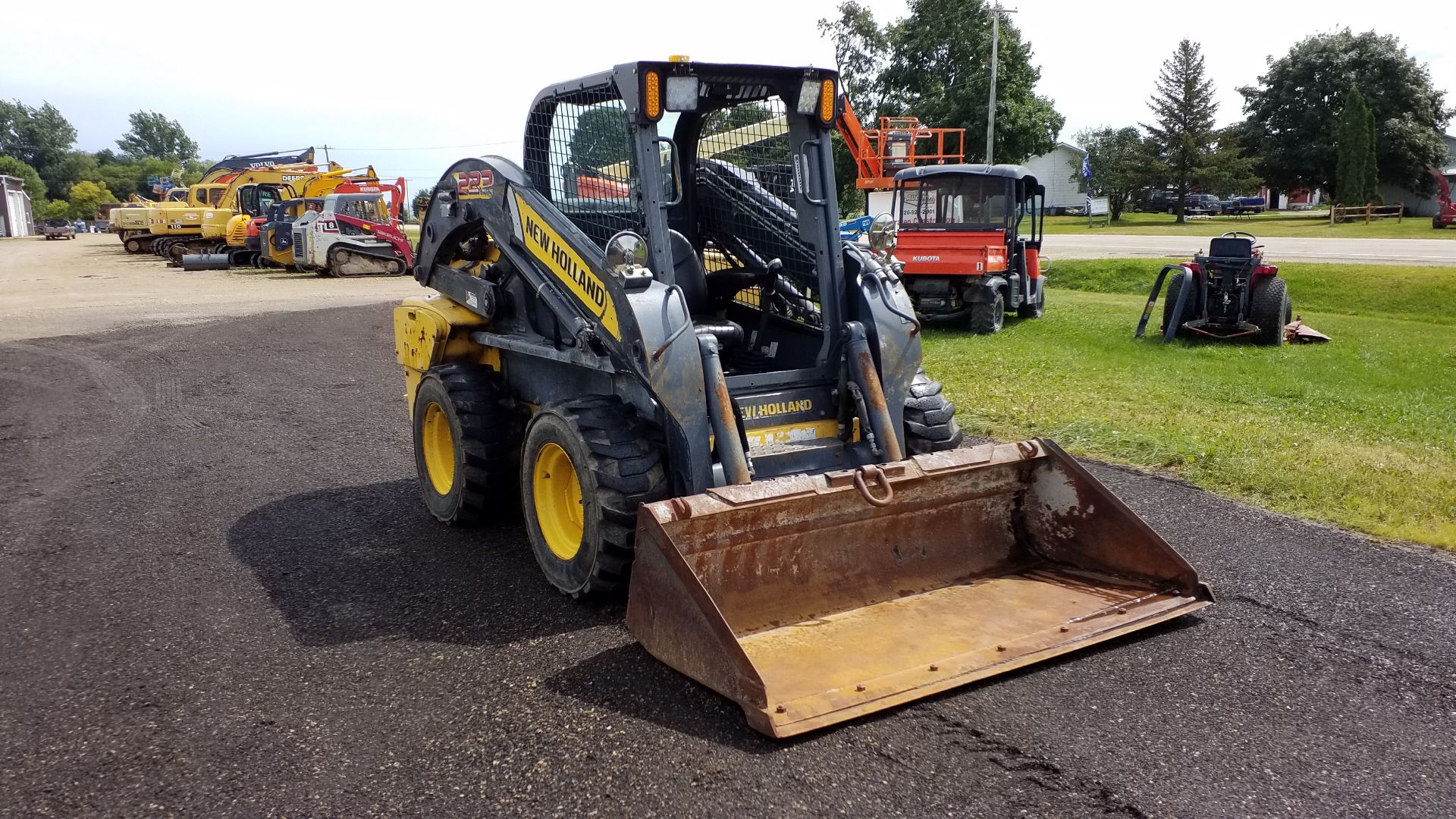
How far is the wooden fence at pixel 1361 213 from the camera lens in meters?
42.5

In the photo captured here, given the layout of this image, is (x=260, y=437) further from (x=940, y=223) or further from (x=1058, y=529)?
(x=940, y=223)

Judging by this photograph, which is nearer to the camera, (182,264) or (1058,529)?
(1058,529)

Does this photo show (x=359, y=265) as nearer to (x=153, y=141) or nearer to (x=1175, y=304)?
(x=1175, y=304)

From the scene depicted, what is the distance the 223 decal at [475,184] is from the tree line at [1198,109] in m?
39.5

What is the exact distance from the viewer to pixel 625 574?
4777 millimetres

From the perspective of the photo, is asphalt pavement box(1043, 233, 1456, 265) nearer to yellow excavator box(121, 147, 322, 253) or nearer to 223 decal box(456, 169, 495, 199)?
223 decal box(456, 169, 495, 199)

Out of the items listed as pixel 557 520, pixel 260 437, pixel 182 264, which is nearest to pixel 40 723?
pixel 557 520

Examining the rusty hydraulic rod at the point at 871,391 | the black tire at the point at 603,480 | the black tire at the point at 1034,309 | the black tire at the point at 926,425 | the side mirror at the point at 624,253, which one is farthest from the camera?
the black tire at the point at 1034,309

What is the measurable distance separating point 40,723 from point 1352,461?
25.1 ft

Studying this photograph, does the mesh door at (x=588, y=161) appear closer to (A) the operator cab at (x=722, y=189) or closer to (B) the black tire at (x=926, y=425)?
(A) the operator cab at (x=722, y=189)

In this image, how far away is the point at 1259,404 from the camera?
31.4ft

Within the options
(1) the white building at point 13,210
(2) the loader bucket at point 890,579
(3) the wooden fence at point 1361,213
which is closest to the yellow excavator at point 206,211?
(2) the loader bucket at point 890,579

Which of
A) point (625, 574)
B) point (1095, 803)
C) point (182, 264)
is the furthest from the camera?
point (182, 264)

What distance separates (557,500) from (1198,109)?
184 ft
